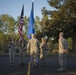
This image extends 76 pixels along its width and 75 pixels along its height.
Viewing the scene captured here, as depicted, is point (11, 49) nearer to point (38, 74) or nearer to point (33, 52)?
point (33, 52)

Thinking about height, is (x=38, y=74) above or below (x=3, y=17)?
below

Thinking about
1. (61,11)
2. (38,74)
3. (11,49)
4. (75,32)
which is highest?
(61,11)

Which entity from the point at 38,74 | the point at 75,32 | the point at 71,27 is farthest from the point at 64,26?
the point at 38,74

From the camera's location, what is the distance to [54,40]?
169 ft

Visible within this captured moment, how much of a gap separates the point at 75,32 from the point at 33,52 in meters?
31.4

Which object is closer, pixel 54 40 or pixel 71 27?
pixel 71 27

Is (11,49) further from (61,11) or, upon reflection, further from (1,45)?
(1,45)

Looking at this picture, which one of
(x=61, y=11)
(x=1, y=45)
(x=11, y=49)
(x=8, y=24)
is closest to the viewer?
(x=11, y=49)

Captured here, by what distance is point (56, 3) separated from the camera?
4584 cm

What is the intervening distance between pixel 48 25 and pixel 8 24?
103 feet

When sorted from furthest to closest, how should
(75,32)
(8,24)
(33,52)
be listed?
(8,24) < (75,32) < (33,52)

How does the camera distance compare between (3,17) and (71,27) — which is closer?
(71,27)

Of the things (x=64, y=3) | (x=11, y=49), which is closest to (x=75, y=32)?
(x=64, y=3)

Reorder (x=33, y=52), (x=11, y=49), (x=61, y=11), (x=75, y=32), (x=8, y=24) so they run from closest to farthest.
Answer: (x=33, y=52) → (x=11, y=49) → (x=61, y=11) → (x=75, y=32) → (x=8, y=24)
